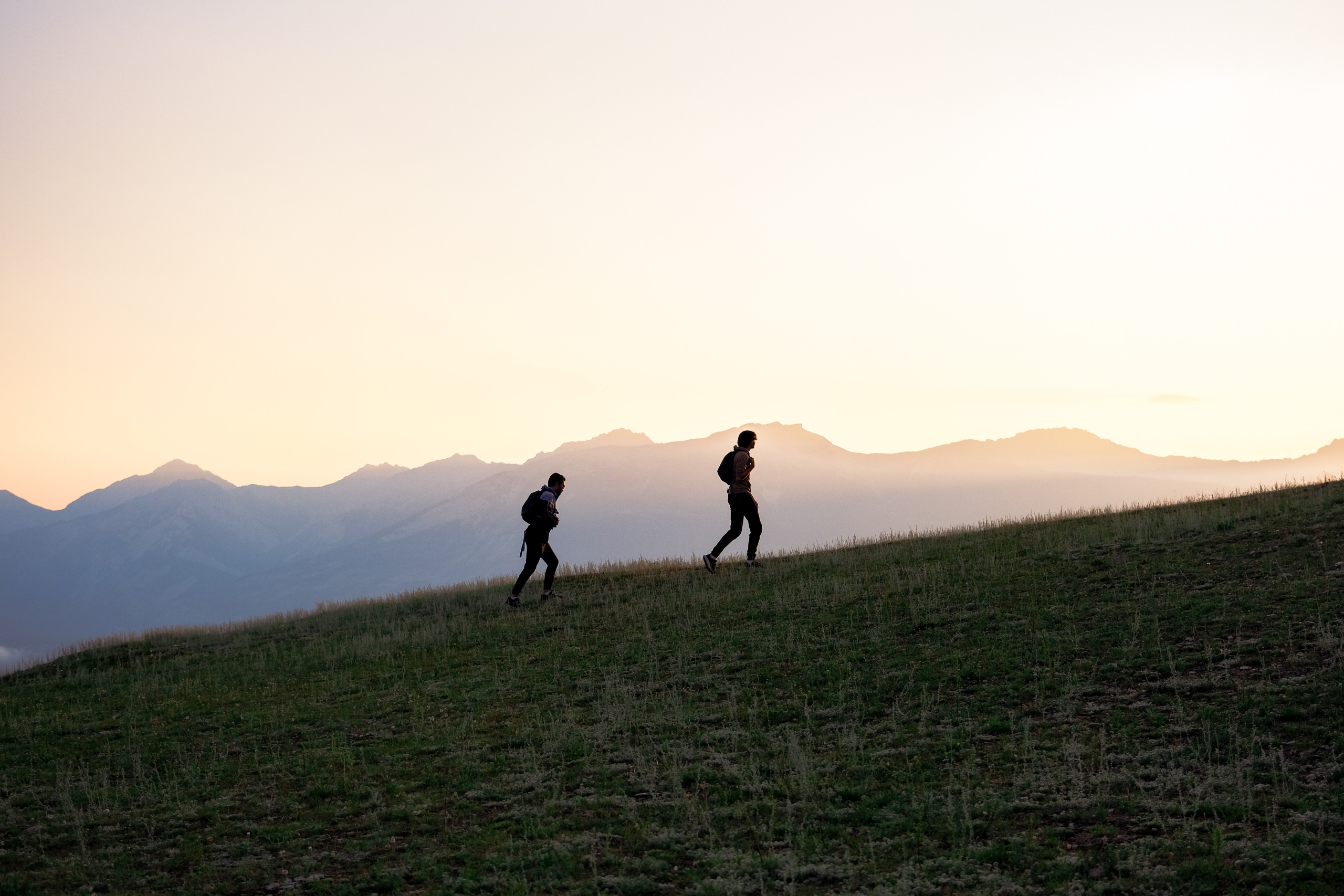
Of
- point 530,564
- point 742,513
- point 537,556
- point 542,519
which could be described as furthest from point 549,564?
point 742,513

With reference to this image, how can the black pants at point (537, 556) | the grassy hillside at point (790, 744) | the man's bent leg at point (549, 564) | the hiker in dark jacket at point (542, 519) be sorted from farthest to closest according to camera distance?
the man's bent leg at point (549, 564)
the black pants at point (537, 556)
the hiker in dark jacket at point (542, 519)
the grassy hillside at point (790, 744)

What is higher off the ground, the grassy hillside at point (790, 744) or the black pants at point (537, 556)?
the black pants at point (537, 556)

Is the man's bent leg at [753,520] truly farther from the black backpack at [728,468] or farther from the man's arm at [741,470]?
the black backpack at [728,468]

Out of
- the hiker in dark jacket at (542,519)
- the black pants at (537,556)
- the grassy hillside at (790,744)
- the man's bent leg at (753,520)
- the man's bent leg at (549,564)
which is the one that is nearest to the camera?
the grassy hillside at (790,744)

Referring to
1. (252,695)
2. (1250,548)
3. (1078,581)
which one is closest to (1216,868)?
(1078,581)

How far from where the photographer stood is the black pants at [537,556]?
21.7m

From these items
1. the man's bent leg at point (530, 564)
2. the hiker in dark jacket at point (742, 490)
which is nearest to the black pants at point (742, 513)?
the hiker in dark jacket at point (742, 490)

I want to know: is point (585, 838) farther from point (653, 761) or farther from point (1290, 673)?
point (1290, 673)

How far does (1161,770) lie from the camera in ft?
30.3

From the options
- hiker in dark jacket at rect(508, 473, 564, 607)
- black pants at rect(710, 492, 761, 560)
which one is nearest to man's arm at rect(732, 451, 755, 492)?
black pants at rect(710, 492, 761, 560)

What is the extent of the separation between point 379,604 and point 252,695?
383 inches

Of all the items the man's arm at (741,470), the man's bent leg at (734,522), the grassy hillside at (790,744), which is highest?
the man's arm at (741,470)

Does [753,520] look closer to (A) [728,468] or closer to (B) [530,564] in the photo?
(A) [728,468]

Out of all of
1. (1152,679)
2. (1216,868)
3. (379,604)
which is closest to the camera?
(1216,868)
